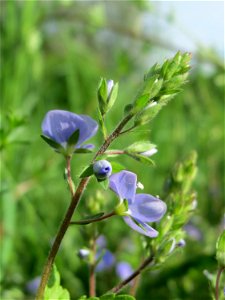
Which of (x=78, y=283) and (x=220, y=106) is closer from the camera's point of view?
(x=78, y=283)

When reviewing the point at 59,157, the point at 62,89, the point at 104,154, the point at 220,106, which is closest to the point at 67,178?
the point at 104,154

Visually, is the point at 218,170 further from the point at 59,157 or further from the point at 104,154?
the point at 104,154

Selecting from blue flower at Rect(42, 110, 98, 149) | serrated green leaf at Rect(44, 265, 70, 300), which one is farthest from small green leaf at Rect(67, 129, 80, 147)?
serrated green leaf at Rect(44, 265, 70, 300)

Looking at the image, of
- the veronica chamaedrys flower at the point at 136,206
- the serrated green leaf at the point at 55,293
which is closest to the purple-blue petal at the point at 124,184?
the veronica chamaedrys flower at the point at 136,206

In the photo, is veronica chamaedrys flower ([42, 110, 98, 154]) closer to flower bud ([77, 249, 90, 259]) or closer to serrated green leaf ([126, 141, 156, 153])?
serrated green leaf ([126, 141, 156, 153])

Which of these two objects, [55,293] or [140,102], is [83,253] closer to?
[55,293]

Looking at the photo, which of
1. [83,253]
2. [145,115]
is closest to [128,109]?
[145,115]
